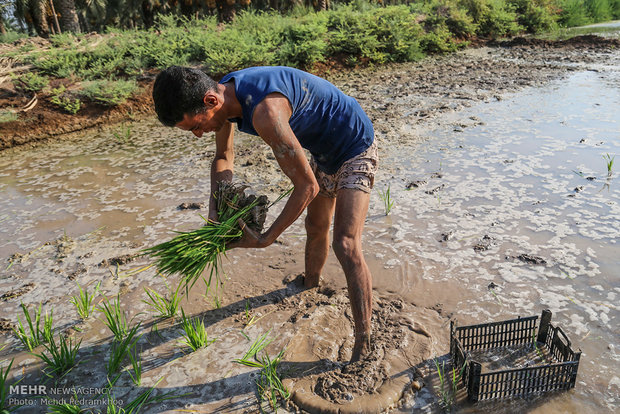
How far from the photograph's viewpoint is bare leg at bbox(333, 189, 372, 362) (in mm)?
2018

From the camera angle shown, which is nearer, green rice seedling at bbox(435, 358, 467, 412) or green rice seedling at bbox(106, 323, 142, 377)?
green rice seedling at bbox(435, 358, 467, 412)

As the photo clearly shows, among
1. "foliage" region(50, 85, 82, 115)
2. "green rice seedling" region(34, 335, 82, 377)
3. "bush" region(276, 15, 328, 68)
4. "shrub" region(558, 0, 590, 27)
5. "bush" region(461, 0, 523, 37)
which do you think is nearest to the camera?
"green rice seedling" region(34, 335, 82, 377)

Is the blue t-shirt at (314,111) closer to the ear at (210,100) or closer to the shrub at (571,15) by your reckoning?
the ear at (210,100)

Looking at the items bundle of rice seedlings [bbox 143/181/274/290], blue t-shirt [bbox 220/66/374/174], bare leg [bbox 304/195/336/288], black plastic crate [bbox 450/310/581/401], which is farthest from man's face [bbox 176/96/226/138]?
black plastic crate [bbox 450/310/581/401]

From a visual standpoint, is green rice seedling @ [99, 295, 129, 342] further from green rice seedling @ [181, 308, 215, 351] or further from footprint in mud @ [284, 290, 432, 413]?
footprint in mud @ [284, 290, 432, 413]

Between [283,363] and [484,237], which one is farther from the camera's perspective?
[484,237]

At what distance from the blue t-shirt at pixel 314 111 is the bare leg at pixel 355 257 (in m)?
0.25

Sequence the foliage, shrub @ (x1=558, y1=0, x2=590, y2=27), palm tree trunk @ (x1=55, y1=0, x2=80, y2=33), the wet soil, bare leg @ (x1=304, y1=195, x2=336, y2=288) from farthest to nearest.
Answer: shrub @ (x1=558, y1=0, x2=590, y2=27)
palm tree trunk @ (x1=55, y1=0, x2=80, y2=33)
the foliage
the wet soil
bare leg @ (x1=304, y1=195, x2=336, y2=288)

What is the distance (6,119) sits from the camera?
6.39 meters

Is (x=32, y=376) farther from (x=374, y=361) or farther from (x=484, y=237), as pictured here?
(x=484, y=237)

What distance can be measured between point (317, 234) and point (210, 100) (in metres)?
1.06

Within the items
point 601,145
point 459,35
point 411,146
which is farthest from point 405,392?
point 459,35

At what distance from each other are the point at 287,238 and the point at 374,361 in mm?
1536

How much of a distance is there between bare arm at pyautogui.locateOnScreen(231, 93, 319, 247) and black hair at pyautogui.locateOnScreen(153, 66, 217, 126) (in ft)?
0.79
